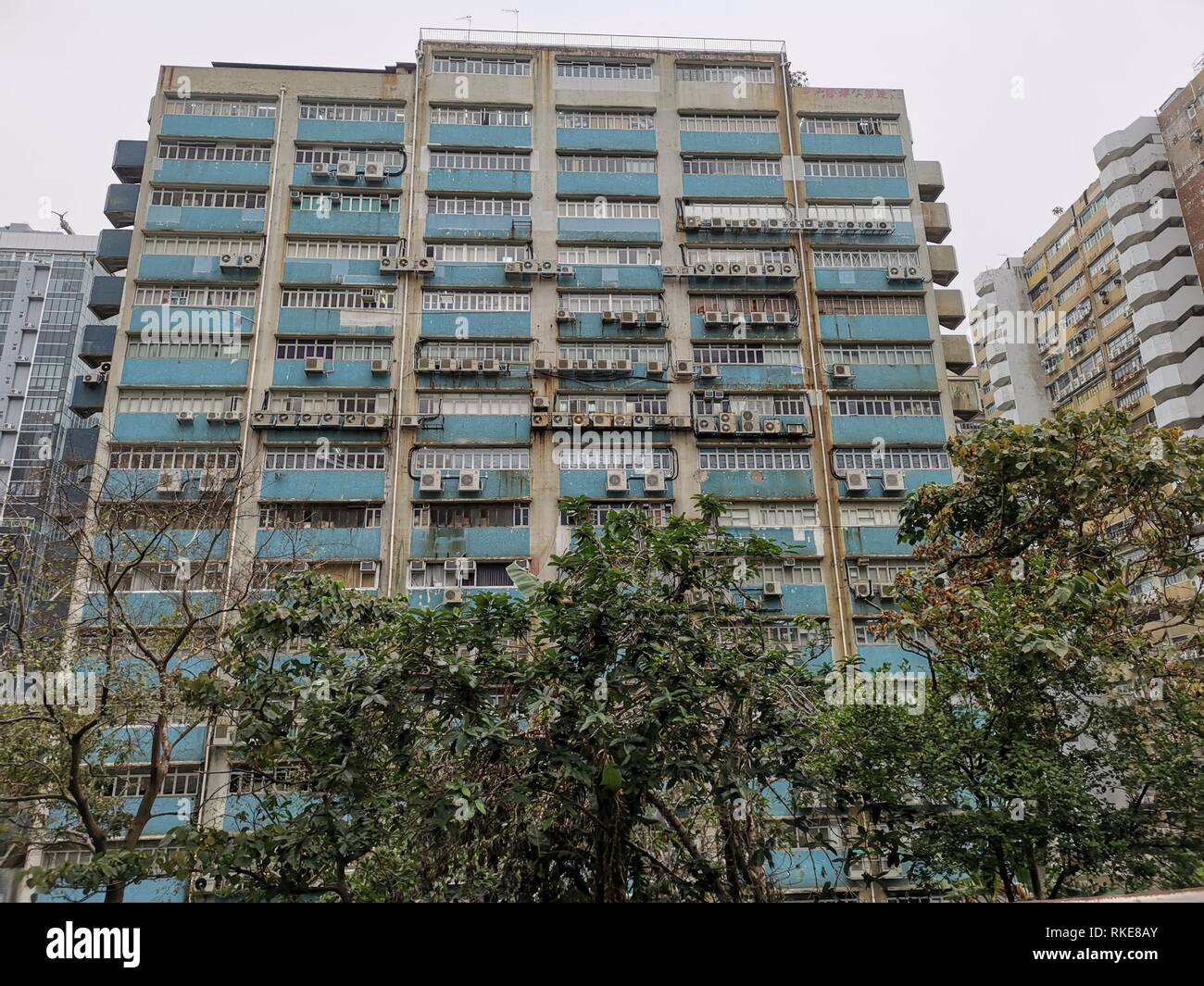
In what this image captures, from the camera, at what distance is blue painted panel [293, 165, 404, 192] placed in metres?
29.3

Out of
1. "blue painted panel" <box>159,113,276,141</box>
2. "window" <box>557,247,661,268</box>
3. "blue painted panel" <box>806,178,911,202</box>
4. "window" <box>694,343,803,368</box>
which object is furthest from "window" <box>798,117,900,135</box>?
"blue painted panel" <box>159,113,276,141</box>

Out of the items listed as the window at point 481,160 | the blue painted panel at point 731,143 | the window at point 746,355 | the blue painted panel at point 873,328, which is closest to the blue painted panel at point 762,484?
the window at point 746,355

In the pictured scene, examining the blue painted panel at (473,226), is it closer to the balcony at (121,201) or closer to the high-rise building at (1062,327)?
the balcony at (121,201)

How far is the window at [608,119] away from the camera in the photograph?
30719 mm

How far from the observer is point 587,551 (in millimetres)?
8672

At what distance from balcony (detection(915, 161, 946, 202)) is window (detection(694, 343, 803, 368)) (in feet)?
29.0

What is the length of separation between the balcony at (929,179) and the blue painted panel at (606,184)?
32.5ft

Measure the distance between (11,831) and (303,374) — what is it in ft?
56.8

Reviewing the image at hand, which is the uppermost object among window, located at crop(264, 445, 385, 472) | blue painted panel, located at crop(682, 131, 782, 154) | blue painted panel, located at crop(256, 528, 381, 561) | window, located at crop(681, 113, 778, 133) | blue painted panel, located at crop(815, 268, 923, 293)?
window, located at crop(681, 113, 778, 133)

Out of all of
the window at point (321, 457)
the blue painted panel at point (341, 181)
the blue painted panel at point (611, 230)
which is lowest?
the window at point (321, 457)

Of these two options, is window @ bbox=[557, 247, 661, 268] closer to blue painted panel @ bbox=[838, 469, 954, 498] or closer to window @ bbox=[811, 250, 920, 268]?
window @ bbox=[811, 250, 920, 268]

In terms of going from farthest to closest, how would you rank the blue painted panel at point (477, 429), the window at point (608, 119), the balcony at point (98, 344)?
the window at point (608, 119) → the balcony at point (98, 344) → the blue painted panel at point (477, 429)

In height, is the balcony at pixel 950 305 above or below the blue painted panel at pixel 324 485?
above

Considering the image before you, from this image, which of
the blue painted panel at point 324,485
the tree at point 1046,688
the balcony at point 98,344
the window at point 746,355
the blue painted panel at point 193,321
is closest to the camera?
the tree at point 1046,688
